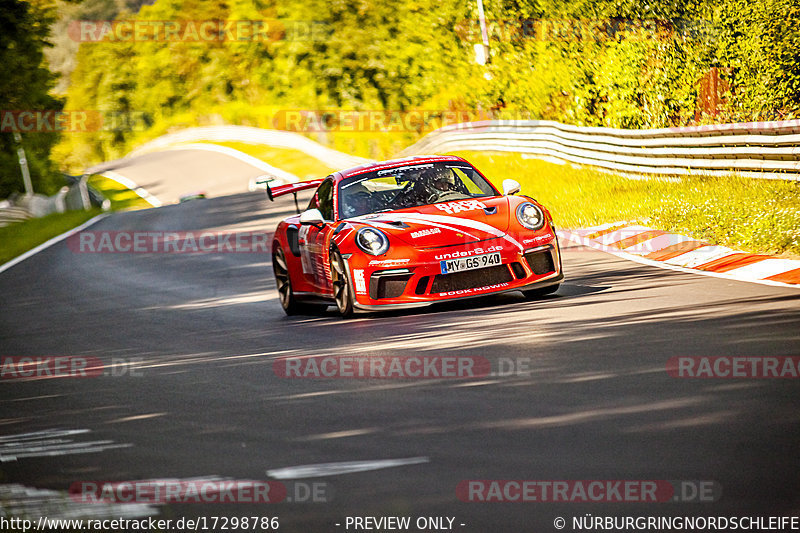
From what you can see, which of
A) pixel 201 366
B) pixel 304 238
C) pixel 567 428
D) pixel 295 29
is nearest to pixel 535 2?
pixel 304 238

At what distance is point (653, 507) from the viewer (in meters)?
3.83

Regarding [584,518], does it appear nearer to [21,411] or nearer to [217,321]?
[21,411]

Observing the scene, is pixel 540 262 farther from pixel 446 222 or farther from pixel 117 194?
pixel 117 194

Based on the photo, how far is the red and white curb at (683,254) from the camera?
9109 millimetres

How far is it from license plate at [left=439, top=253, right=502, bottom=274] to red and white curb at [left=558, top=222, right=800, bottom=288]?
215 cm

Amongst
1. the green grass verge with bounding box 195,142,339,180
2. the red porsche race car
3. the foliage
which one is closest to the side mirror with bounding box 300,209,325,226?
the red porsche race car

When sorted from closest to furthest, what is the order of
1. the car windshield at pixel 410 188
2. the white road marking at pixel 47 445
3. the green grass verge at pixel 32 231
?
the white road marking at pixel 47 445 < the car windshield at pixel 410 188 < the green grass verge at pixel 32 231

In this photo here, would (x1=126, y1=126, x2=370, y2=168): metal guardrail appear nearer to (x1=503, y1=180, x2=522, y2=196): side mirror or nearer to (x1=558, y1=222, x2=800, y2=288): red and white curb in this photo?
(x1=558, y1=222, x2=800, y2=288): red and white curb

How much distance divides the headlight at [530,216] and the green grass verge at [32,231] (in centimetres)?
1481

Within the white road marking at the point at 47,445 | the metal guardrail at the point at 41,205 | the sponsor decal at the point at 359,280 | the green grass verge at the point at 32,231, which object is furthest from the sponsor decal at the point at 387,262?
the metal guardrail at the point at 41,205

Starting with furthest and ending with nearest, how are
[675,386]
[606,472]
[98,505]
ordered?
[675,386], [98,505], [606,472]

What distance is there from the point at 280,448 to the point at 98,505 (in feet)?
3.11

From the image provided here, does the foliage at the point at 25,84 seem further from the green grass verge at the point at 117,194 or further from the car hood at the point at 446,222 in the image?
the car hood at the point at 446,222

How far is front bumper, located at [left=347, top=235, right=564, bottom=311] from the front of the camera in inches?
349
